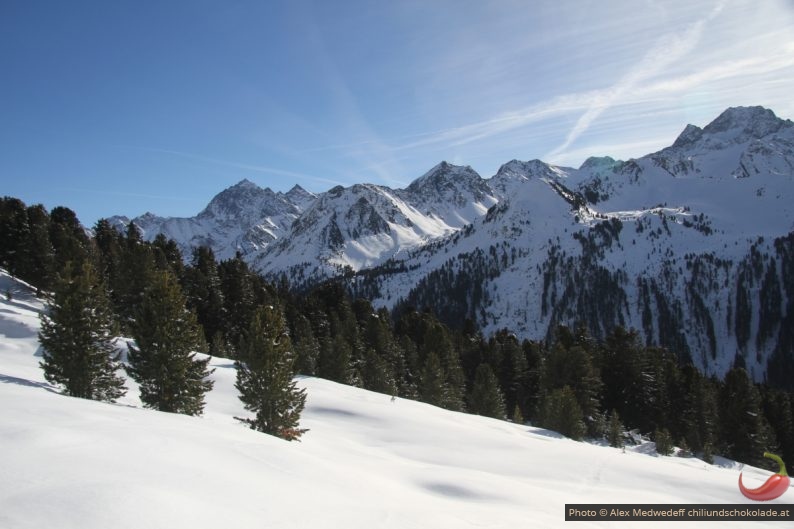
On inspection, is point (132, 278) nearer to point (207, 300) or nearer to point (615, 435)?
point (207, 300)

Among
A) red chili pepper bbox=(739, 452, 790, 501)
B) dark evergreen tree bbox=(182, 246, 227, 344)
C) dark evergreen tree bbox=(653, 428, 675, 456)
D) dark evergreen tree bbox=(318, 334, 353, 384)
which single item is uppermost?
dark evergreen tree bbox=(182, 246, 227, 344)

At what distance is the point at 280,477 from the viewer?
10812 millimetres

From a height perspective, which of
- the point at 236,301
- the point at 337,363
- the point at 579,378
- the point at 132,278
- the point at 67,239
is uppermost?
the point at 67,239

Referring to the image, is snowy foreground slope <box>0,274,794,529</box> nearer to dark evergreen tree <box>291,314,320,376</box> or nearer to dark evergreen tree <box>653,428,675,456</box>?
dark evergreen tree <box>653,428,675,456</box>

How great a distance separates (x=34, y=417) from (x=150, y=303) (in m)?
9.78

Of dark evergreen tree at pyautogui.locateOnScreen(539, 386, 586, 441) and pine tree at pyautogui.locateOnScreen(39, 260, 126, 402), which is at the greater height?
pine tree at pyautogui.locateOnScreen(39, 260, 126, 402)

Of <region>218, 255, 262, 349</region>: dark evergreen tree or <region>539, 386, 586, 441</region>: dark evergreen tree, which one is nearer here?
<region>539, 386, 586, 441</region>: dark evergreen tree

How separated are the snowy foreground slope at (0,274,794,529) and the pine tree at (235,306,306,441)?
1695mm

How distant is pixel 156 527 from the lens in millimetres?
6742

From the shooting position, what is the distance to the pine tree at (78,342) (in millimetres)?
20234

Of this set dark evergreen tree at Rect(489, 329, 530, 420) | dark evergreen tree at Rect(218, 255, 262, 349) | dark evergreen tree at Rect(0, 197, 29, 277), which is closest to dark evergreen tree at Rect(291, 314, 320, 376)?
dark evergreen tree at Rect(218, 255, 262, 349)

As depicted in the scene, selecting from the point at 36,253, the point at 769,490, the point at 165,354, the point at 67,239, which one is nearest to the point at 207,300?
the point at 67,239

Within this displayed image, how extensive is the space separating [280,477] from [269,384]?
11431mm

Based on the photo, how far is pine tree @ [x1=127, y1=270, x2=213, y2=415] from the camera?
21.0 metres
